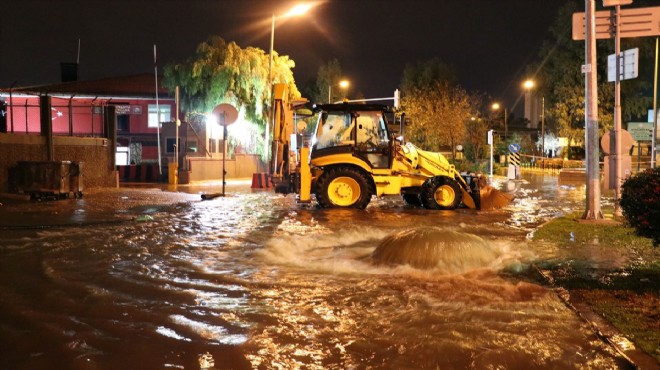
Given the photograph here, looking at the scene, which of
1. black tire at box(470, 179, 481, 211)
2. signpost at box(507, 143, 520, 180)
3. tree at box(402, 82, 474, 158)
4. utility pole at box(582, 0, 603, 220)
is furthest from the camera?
tree at box(402, 82, 474, 158)

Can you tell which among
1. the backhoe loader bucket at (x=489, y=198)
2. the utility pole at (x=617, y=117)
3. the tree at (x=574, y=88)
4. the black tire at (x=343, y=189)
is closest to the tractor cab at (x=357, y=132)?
the black tire at (x=343, y=189)

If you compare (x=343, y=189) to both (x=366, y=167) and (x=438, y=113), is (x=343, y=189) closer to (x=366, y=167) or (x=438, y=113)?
(x=366, y=167)

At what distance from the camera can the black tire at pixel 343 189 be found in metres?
19.1

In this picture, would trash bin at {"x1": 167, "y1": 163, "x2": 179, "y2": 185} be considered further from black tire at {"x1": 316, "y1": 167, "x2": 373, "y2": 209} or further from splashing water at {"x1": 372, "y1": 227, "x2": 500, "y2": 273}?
splashing water at {"x1": 372, "y1": 227, "x2": 500, "y2": 273}

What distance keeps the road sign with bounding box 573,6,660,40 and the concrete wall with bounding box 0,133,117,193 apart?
15.7m

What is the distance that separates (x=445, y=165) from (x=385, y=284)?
36.3ft

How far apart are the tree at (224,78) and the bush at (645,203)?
96.7ft

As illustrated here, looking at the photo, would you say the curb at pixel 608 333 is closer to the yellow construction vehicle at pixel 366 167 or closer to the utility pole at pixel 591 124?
the utility pole at pixel 591 124

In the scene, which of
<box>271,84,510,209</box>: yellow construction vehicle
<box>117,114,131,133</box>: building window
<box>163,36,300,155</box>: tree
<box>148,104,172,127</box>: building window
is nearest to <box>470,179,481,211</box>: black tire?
<box>271,84,510,209</box>: yellow construction vehicle

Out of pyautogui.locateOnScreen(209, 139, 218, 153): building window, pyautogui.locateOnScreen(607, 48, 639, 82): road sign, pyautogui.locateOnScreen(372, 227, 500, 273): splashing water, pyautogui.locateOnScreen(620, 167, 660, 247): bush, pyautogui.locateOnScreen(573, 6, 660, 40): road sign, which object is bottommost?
pyautogui.locateOnScreen(372, 227, 500, 273): splashing water

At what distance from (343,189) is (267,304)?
1188 centimetres

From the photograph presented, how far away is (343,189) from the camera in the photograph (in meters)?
19.3

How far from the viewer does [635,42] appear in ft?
169

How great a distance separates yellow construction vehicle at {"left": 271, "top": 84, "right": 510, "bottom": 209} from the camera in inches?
750
